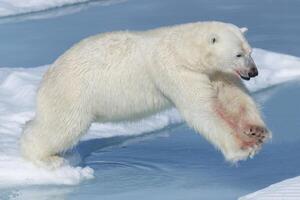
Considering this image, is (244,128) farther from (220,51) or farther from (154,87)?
(154,87)

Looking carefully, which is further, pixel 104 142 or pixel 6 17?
pixel 6 17

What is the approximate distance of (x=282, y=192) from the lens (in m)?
3.75

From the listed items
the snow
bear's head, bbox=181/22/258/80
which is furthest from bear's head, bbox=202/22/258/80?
the snow

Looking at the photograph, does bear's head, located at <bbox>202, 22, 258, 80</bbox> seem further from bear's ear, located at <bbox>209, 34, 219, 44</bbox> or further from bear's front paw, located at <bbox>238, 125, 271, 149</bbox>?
bear's front paw, located at <bbox>238, 125, 271, 149</bbox>

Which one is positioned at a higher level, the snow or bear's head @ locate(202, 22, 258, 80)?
bear's head @ locate(202, 22, 258, 80)

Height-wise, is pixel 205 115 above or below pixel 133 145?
above

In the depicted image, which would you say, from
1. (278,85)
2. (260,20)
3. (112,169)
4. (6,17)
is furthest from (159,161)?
(6,17)

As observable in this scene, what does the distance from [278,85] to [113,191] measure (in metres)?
2.29

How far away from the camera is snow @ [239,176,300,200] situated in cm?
367

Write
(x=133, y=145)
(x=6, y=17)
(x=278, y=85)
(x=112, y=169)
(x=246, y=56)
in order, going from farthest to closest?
(x=6, y=17) → (x=278, y=85) → (x=133, y=145) → (x=112, y=169) → (x=246, y=56)

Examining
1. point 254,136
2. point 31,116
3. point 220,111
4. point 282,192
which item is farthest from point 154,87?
point 31,116

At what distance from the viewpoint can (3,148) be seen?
494cm

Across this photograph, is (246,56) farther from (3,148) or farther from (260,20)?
(260,20)

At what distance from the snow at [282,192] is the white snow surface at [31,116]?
3.41 ft
